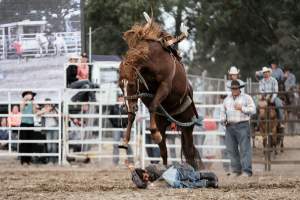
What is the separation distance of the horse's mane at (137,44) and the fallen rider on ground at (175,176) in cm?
133

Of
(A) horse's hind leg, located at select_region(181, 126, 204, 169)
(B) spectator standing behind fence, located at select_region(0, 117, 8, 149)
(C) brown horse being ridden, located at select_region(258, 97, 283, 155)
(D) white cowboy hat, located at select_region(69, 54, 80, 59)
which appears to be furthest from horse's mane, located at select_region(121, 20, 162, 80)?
(B) spectator standing behind fence, located at select_region(0, 117, 8, 149)

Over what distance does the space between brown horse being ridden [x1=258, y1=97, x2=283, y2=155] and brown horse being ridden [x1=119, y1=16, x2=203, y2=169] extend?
4554 millimetres

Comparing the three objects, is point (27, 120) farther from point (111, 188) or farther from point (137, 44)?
point (137, 44)

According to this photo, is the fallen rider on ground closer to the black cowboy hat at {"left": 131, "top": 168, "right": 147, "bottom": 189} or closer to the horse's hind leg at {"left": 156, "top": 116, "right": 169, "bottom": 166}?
the black cowboy hat at {"left": 131, "top": 168, "right": 147, "bottom": 189}

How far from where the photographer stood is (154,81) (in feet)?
33.1

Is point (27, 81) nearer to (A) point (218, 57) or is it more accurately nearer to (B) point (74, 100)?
(B) point (74, 100)

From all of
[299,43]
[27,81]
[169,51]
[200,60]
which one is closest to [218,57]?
[200,60]

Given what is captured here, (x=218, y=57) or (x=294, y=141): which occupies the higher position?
(x=218, y=57)

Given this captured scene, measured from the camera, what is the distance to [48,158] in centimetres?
1733

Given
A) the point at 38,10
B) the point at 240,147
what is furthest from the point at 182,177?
the point at 38,10

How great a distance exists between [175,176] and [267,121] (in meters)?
5.53

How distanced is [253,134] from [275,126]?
0.59 meters

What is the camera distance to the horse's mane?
9.69 metres

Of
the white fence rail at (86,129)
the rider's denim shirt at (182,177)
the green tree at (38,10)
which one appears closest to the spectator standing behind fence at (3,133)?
the white fence rail at (86,129)
